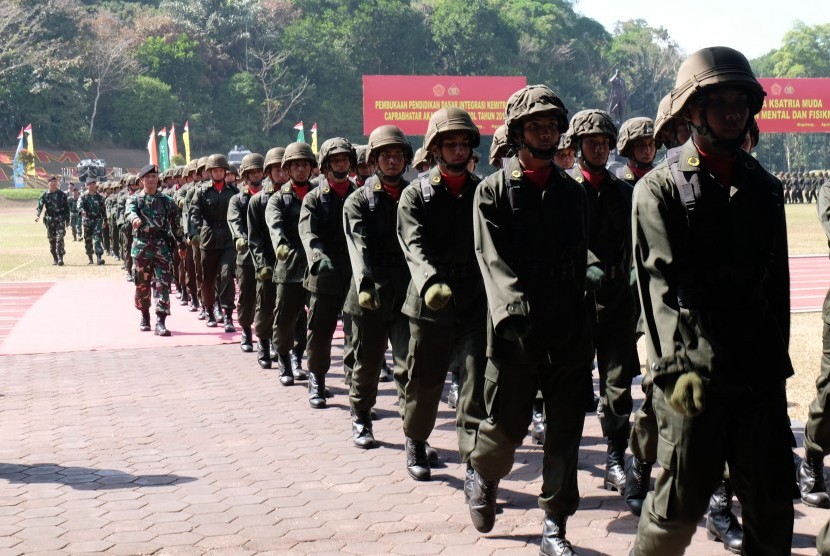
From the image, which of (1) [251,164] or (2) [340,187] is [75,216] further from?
(2) [340,187]

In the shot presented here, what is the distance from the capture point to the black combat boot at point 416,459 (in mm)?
6598

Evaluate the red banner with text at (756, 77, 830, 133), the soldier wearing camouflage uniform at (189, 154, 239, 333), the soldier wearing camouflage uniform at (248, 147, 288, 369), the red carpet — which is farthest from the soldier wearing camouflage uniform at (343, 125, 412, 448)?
the red banner with text at (756, 77, 830, 133)

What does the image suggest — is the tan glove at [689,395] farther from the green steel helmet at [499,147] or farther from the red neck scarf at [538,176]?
the green steel helmet at [499,147]

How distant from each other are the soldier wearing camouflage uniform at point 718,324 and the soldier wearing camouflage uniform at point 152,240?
10.4m

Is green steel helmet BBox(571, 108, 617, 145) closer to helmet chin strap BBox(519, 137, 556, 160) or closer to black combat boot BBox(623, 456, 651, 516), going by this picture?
helmet chin strap BBox(519, 137, 556, 160)

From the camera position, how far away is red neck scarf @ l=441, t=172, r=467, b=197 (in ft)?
20.6

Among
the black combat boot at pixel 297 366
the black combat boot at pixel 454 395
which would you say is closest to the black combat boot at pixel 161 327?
the black combat boot at pixel 297 366

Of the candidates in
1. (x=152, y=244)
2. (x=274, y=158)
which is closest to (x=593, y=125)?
(x=274, y=158)

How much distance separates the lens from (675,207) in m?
3.80

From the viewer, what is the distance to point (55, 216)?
24.8 meters

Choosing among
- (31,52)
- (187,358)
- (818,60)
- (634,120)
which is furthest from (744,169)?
(818,60)

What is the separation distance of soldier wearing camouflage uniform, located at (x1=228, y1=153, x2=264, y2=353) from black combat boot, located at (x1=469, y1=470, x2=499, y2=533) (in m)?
6.29

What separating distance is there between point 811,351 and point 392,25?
246ft

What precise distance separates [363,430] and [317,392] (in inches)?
61.8
